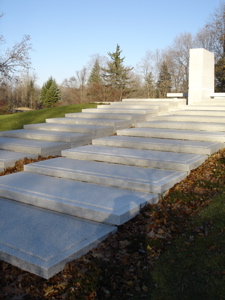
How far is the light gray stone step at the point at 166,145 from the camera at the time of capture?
646 centimetres

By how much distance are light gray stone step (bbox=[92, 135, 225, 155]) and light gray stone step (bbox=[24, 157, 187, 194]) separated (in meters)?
1.12

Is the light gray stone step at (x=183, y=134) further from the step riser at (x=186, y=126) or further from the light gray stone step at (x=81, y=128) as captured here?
the light gray stone step at (x=81, y=128)

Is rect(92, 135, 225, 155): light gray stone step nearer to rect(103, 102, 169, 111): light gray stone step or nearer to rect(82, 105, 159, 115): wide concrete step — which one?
rect(82, 105, 159, 115): wide concrete step

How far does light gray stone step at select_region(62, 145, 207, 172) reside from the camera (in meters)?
5.78

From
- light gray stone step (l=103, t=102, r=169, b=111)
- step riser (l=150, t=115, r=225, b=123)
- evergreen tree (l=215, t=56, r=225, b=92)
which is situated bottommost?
step riser (l=150, t=115, r=225, b=123)

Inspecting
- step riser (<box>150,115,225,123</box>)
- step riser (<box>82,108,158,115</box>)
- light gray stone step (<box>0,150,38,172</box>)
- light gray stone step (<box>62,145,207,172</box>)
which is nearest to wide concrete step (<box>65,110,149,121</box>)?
step riser (<box>82,108,158,115</box>)

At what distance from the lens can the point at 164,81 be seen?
44344 mm

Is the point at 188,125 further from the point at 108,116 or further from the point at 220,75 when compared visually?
the point at 220,75

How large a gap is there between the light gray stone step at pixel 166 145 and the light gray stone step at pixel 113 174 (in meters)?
1.12

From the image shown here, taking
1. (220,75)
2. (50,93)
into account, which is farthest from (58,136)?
(50,93)

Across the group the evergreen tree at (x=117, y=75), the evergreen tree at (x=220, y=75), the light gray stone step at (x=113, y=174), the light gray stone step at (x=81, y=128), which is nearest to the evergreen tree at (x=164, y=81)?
the evergreen tree at (x=117, y=75)

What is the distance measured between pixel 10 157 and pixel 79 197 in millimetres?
3434

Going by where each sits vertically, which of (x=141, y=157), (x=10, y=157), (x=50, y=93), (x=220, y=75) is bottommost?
(x=10, y=157)

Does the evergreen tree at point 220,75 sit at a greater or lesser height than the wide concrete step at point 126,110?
greater
